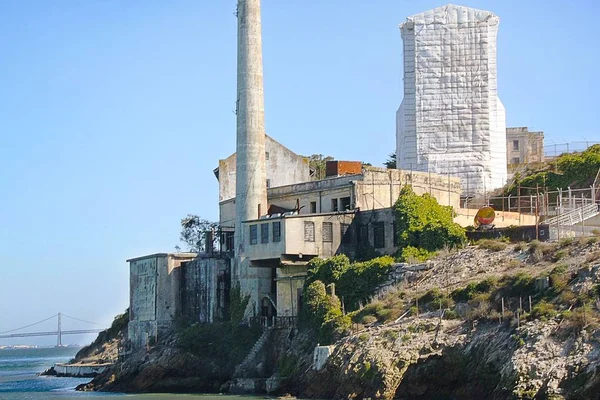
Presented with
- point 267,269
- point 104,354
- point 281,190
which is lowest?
point 104,354

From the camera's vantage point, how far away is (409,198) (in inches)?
2217

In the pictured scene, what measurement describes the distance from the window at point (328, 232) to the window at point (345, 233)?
594 millimetres

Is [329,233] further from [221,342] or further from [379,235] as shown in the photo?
[221,342]

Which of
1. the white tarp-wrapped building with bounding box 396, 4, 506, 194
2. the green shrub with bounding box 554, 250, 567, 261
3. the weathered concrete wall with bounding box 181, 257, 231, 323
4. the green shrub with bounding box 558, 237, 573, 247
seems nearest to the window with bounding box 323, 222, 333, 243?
the weathered concrete wall with bounding box 181, 257, 231, 323

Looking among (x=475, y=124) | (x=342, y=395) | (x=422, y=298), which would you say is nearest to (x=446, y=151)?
(x=475, y=124)

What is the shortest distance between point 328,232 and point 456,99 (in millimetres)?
18788

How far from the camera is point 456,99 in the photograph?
236 ft

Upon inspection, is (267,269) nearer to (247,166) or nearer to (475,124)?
(247,166)

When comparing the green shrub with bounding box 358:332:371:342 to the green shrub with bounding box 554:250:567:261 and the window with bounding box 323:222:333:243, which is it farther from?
the window with bounding box 323:222:333:243

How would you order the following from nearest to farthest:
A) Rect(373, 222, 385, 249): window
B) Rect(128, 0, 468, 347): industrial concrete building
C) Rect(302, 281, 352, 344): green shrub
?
1. Rect(302, 281, 352, 344): green shrub
2. Rect(128, 0, 468, 347): industrial concrete building
3. Rect(373, 222, 385, 249): window

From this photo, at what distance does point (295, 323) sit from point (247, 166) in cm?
957

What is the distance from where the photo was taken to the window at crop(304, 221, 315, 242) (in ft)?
185

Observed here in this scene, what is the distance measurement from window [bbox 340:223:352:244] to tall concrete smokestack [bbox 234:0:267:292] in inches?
186

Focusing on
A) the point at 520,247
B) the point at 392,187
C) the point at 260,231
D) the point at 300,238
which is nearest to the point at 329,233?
the point at 300,238
